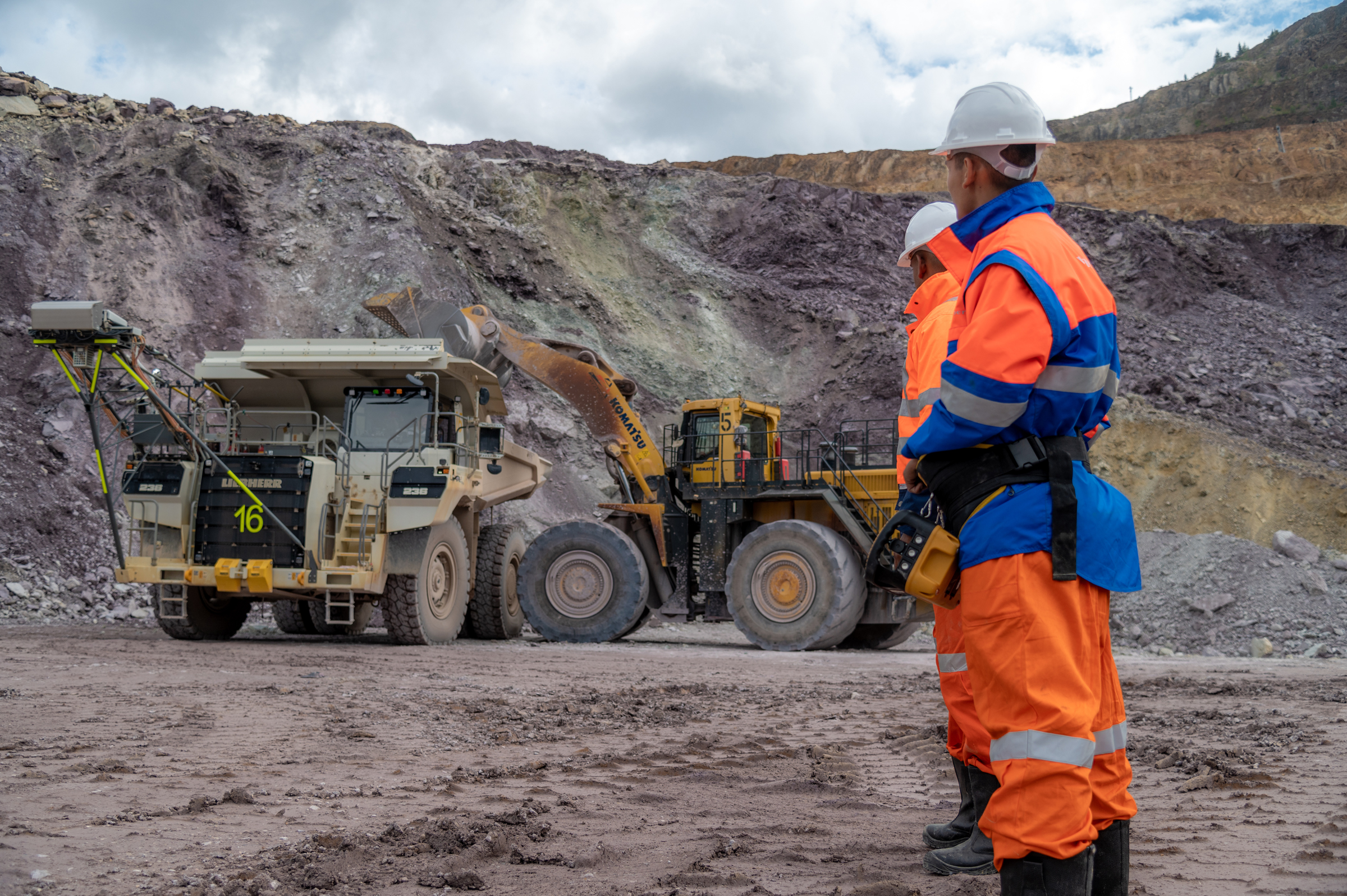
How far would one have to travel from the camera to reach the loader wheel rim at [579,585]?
13031mm

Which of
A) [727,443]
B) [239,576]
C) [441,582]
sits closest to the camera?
[239,576]

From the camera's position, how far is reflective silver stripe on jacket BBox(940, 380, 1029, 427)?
2514 mm

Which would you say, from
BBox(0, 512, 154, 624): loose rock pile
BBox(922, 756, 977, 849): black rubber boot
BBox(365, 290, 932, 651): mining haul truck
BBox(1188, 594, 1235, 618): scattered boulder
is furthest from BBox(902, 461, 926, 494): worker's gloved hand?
BBox(1188, 594, 1235, 618): scattered boulder

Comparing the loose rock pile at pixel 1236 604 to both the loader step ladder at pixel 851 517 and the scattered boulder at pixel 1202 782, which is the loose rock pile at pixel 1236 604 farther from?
the scattered boulder at pixel 1202 782

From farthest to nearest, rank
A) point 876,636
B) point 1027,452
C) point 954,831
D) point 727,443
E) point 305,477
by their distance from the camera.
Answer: point 876,636, point 727,443, point 305,477, point 954,831, point 1027,452

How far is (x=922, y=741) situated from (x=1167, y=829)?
2085 millimetres

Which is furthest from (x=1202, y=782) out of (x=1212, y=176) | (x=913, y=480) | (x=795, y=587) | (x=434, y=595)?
(x=1212, y=176)

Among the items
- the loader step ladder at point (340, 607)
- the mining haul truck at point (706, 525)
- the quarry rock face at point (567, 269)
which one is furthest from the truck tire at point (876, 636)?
the quarry rock face at point (567, 269)

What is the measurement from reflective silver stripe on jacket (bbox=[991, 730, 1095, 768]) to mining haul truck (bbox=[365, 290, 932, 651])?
9.67m

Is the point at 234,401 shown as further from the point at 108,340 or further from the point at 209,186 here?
the point at 209,186

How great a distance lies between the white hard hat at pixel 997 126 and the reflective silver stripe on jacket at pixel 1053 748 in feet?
4.81

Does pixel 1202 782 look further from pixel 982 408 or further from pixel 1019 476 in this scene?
pixel 982 408

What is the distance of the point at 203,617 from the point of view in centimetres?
1105

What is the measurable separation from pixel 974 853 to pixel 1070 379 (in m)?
1.52
